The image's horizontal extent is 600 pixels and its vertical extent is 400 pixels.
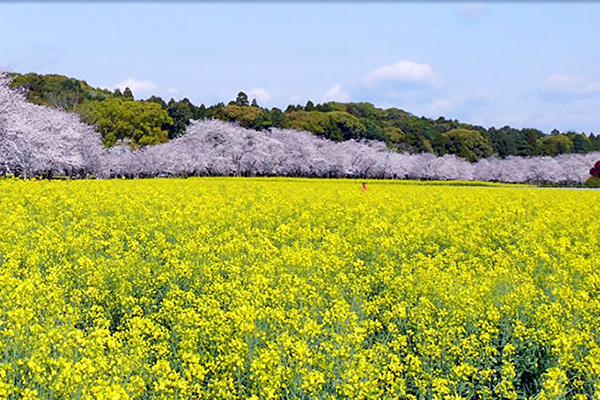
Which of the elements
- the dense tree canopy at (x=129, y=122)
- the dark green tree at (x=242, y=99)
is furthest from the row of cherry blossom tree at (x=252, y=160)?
the dark green tree at (x=242, y=99)

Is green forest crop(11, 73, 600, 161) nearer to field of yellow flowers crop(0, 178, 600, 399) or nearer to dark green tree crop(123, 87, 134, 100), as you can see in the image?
dark green tree crop(123, 87, 134, 100)

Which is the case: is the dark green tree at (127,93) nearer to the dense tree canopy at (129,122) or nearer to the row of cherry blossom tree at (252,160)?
the dense tree canopy at (129,122)

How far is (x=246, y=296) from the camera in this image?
663cm

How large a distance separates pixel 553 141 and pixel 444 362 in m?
140

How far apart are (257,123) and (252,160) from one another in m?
21.2

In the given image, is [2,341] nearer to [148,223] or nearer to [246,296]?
[246,296]

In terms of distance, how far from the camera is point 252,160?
78.0 meters

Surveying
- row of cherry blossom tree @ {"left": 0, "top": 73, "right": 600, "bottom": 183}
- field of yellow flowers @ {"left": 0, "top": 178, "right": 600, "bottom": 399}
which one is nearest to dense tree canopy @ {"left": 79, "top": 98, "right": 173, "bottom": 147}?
row of cherry blossom tree @ {"left": 0, "top": 73, "right": 600, "bottom": 183}

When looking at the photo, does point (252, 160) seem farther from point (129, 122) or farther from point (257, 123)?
point (129, 122)

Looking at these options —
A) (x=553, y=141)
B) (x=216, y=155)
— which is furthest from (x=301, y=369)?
(x=553, y=141)

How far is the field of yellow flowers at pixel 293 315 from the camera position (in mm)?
4996

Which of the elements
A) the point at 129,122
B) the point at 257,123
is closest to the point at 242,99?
the point at 257,123

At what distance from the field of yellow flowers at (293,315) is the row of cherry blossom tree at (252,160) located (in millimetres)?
38195

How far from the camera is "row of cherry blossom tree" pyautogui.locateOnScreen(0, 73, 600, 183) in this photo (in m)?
57.8
